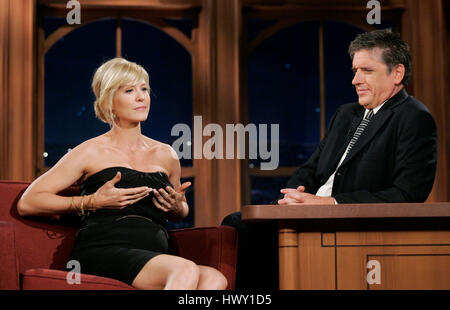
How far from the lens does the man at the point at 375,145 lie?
2549 mm

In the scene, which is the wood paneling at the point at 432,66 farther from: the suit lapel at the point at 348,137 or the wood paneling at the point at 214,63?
the suit lapel at the point at 348,137

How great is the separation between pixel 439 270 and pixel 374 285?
208mm

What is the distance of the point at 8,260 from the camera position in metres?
2.19

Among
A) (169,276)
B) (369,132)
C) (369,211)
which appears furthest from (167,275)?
(369,132)

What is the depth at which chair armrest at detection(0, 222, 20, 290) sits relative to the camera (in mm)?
2182

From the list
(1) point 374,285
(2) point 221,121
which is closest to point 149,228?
(1) point 374,285

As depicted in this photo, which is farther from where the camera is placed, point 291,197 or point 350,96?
point 350,96

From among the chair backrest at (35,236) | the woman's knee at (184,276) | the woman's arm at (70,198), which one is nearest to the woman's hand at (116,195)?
the woman's arm at (70,198)

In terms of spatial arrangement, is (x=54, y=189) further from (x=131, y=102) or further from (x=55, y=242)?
(x=131, y=102)

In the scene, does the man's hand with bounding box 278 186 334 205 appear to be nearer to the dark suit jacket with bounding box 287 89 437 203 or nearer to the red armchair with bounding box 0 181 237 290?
the dark suit jacket with bounding box 287 89 437 203

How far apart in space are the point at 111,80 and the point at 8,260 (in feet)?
2.85
